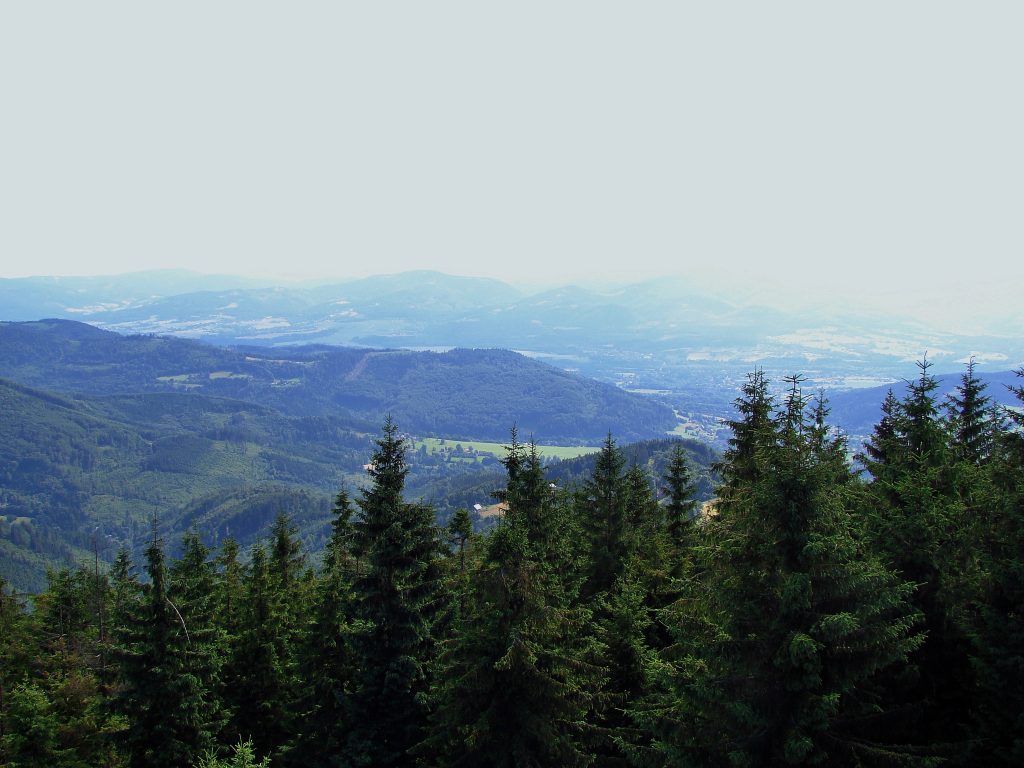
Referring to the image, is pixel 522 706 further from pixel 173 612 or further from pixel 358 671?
pixel 173 612

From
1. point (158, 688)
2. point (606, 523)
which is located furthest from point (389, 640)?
point (606, 523)

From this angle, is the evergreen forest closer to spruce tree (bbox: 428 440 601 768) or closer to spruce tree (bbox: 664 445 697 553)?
spruce tree (bbox: 428 440 601 768)

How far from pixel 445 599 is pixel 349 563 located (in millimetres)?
5021

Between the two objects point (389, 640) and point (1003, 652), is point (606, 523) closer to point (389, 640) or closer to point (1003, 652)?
point (389, 640)

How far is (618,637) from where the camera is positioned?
72.9 feet

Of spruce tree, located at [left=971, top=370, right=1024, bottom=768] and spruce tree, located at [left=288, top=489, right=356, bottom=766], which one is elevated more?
spruce tree, located at [left=971, top=370, right=1024, bottom=768]

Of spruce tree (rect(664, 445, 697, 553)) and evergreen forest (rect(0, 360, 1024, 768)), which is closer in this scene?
evergreen forest (rect(0, 360, 1024, 768))

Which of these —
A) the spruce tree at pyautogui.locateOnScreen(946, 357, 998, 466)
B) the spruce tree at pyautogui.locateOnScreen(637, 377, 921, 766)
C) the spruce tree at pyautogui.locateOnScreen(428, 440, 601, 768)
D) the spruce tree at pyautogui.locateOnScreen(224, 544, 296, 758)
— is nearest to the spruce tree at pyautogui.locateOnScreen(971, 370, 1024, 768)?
the spruce tree at pyautogui.locateOnScreen(637, 377, 921, 766)

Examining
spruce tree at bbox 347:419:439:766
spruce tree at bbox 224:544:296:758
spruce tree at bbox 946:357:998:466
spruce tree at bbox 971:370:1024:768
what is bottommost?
spruce tree at bbox 224:544:296:758

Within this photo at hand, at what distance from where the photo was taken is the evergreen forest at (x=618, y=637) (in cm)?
1297

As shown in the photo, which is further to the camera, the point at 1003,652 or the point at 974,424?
the point at 974,424

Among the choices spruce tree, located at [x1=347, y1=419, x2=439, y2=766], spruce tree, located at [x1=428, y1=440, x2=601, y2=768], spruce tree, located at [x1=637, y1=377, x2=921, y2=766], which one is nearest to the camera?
spruce tree, located at [x1=637, y1=377, x2=921, y2=766]

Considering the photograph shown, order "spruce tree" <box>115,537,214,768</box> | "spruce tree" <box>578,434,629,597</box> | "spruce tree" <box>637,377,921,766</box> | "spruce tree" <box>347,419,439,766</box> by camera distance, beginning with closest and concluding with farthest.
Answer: "spruce tree" <box>637,377,921,766</box> → "spruce tree" <box>347,419,439,766</box> → "spruce tree" <box>115,537,214,768</box> → "spruce tree" <box>578,434,629,597</box>

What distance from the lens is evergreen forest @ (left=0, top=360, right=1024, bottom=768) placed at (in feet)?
42.5
